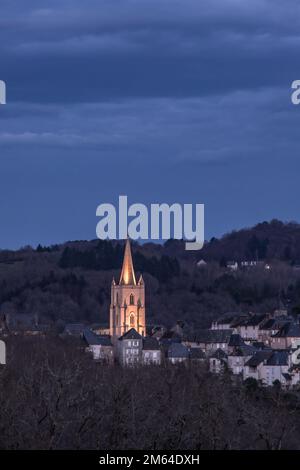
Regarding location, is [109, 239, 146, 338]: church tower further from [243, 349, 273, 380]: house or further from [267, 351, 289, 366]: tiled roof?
[267, 351, 289, 366]: tiled roof

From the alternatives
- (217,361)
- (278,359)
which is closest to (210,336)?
(217,361)

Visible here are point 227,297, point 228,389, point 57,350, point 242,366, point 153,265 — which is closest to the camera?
point 228,389

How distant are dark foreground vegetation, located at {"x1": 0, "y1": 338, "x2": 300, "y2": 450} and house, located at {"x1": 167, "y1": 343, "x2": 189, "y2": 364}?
665 inches

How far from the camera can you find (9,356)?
45.9 meters

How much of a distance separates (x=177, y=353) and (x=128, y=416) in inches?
1346

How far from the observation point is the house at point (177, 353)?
2382 inches

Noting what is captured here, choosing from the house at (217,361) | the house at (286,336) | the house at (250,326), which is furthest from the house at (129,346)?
the house at (286,336)

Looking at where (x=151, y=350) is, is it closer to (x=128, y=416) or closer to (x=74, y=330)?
(x=74, y=330)

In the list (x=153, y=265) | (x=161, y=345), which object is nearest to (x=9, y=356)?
(x=161, y=345)

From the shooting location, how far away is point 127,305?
80688 millimetres
